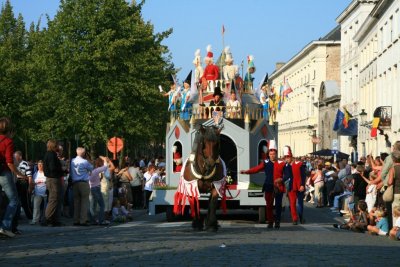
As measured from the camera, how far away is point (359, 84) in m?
75.6

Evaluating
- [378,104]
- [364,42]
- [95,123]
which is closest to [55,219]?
[95,123]

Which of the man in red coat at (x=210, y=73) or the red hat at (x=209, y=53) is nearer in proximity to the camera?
the man in red coat at (x=210, y=73)

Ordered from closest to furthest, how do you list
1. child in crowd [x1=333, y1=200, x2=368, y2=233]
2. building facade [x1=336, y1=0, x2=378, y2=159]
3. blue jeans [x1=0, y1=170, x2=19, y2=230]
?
blue jeans [x1=0, y1=170, x2=19, y2=230]
child in crowd [x1=333, y1=200, x2=368, y2=233]
building facade [x1=336, y1=0, x2=378, y2=159]

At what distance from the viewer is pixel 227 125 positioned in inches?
1006

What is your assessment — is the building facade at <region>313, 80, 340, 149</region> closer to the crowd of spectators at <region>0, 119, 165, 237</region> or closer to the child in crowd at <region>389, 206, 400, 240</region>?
the crowd of spectators at <region>0, 119, 165, 237</region>

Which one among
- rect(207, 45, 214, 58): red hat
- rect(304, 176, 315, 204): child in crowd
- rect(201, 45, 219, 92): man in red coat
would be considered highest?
rect(207, 45, 214, 58): red hat

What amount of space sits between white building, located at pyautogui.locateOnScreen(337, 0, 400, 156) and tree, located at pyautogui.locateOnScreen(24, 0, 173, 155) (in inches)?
509

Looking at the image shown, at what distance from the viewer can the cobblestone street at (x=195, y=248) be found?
43.5ft

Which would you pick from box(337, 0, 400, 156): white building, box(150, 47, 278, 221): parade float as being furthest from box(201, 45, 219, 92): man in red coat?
box(337, 0, 400, 156): white building

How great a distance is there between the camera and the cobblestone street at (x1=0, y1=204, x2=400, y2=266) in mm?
13272

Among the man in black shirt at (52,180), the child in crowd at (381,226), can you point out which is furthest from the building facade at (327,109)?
the child in crowd at (381,226)

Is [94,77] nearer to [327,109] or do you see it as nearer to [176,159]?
[176,159]

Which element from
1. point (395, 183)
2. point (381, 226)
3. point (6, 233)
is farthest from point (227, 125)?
point (6, 233)

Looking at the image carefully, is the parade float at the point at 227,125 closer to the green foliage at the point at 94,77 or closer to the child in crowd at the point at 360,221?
the child in crowd at the point at 360,221
